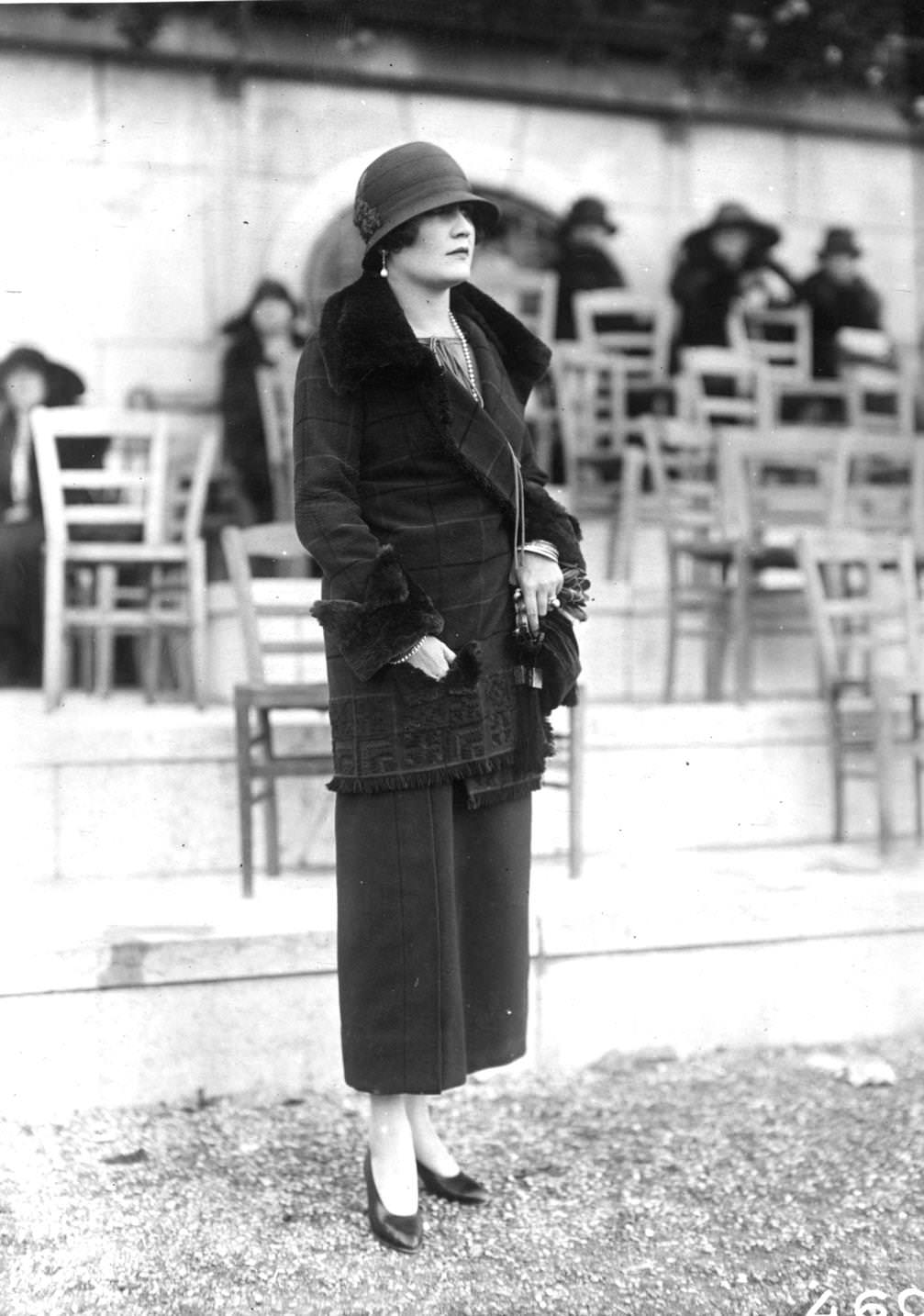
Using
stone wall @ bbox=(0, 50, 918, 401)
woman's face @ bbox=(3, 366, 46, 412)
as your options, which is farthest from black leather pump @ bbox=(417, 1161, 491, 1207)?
woman's face @ bbox=(3, 366, 46, 412)

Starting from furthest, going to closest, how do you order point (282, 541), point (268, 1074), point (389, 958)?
point (282, 541)
point (268, 1074)
point (389, 958)

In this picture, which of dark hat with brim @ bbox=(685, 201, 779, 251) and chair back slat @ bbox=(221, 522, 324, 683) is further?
dark hat with brim @ bbox=(685, 201, 779, 251)

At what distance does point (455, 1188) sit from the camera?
8.93ft

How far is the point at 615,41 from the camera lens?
8.48 m

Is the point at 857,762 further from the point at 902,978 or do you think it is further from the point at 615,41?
the point at 615,41

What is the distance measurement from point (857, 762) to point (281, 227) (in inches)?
195

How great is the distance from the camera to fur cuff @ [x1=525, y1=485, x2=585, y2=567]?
2574 millimetres

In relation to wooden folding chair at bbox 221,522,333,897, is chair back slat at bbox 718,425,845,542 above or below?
above

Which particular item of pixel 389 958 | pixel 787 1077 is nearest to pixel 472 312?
pixel 389 958

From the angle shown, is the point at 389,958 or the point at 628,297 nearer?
the point at 389,958

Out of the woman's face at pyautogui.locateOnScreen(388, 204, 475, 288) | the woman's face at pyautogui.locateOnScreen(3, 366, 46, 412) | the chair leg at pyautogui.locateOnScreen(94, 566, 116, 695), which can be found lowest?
the chair leg at pyautogui.locateOnScreen(94, 566, 116, 695)

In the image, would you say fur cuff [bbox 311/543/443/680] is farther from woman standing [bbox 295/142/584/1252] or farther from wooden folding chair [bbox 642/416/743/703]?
wooden folding chair [bbox 642/416/743/703]

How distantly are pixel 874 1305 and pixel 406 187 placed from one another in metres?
1.86

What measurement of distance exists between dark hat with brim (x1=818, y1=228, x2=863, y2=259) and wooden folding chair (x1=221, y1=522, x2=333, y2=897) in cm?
478
